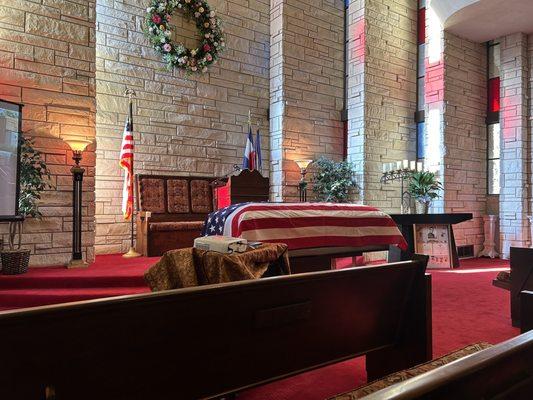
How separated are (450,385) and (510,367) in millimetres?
196

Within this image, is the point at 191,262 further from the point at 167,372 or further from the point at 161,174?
the point at 161,174

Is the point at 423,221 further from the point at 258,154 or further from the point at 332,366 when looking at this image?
the point at 332,366

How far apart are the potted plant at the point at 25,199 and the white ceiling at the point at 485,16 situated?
243 inches

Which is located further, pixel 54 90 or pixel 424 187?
pixel 424 187

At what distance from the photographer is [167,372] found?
3.93 feet

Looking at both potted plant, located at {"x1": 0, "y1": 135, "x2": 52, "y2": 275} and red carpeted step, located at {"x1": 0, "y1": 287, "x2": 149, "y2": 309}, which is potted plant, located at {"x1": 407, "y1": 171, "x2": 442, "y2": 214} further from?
potted plant, located at {"x1": 0, "y1": 135, "x2": 52, "y2": 275}

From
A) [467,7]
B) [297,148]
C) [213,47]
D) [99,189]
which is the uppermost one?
[467,7]

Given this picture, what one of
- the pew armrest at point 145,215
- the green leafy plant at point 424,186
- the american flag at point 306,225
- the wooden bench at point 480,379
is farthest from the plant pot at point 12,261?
the green leafy plant at point 424,186

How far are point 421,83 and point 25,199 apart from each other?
6.67 m

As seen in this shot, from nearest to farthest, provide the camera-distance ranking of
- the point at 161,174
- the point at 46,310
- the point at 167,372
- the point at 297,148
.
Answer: the point at 46,310
the point at 167,372
the point at 161,174
the point at 297,148

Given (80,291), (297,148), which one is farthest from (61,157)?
(297,148)

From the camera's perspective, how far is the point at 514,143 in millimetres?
6633

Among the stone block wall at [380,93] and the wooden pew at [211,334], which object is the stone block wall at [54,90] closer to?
the wooden pew at [211,334]

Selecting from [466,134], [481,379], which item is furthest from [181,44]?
[481,379]
